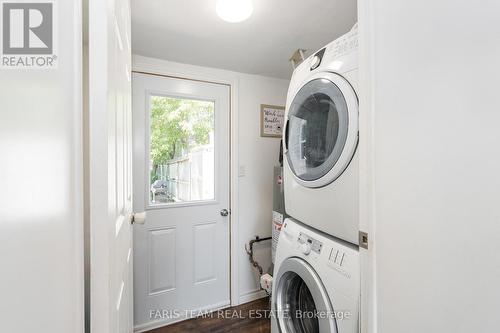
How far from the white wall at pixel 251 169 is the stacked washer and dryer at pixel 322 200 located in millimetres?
849

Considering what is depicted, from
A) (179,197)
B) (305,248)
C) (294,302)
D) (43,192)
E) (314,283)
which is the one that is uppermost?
(43,192)

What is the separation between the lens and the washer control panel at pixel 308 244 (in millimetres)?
1013

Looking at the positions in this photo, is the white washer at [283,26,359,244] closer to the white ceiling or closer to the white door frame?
the white ceiling

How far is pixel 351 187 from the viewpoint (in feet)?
2.93

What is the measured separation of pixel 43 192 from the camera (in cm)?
39

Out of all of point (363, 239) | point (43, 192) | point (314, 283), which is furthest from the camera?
point (314, 283)

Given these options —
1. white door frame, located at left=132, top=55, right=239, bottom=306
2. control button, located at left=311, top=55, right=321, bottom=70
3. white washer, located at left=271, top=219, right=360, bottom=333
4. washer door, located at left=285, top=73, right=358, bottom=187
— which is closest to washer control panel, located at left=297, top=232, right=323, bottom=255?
white washer, located at left=271, top=219, right=360, bottom=333

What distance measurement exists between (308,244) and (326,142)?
47 cm

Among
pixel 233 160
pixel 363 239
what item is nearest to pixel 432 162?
pixel 363 239

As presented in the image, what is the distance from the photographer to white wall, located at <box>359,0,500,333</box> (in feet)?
1.54

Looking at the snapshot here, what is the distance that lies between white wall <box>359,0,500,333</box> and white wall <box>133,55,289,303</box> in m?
1.44

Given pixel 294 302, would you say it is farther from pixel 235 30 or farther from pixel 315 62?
pixel 235 30

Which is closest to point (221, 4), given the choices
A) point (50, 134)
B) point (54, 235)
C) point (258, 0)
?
point (258, 0)

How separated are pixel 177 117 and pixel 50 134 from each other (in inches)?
61.1
